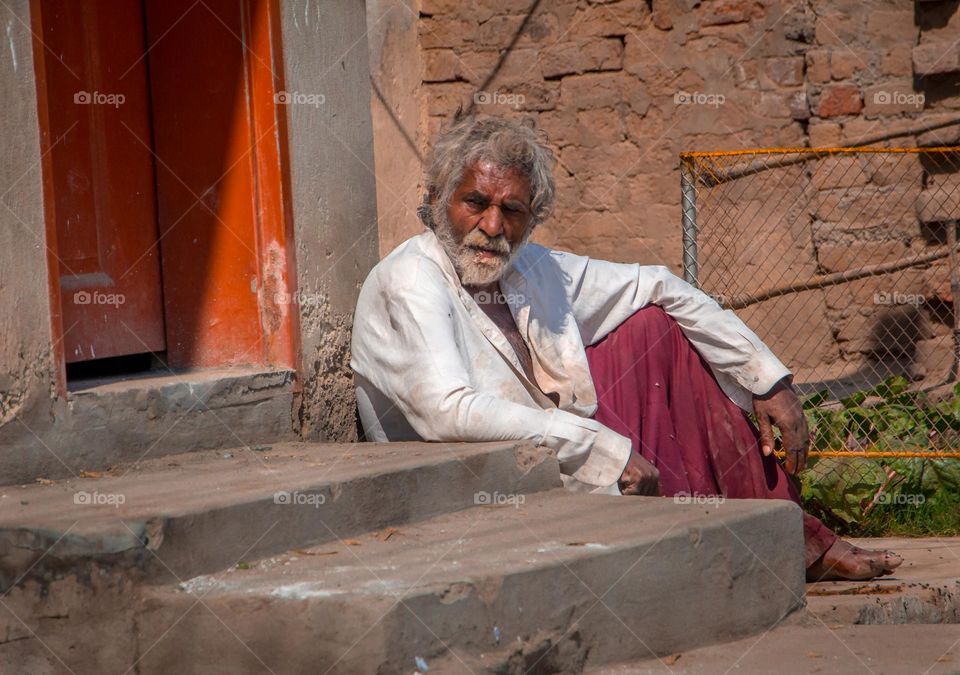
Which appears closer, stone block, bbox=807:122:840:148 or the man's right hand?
the man's right hand

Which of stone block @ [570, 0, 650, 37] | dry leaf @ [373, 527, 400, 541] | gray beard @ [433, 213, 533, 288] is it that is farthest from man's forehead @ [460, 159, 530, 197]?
stone block @ [570, 0, 650, 37]

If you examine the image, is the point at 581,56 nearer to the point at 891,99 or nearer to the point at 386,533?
the point at 891,99

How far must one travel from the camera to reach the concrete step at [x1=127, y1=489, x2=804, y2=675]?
267 cm

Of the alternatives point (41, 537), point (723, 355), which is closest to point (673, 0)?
point (723, 355)

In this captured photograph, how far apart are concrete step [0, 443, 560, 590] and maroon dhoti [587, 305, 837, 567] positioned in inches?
23.4

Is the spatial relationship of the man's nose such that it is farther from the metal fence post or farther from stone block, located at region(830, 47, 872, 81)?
stone block, located at region(830, 47, 872, 81)

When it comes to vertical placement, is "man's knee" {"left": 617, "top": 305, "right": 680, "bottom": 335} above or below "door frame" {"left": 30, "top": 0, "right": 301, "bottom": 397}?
below

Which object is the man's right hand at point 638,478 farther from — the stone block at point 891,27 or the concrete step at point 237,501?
the stone block at point 891,27

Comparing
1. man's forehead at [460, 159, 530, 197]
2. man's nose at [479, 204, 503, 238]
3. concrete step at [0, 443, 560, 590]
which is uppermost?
man's forehead at [460, 159, 530, 197]

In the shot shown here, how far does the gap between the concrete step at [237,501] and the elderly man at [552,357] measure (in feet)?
0.51

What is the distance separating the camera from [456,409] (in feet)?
12.0

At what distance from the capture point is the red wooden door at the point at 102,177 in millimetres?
3814

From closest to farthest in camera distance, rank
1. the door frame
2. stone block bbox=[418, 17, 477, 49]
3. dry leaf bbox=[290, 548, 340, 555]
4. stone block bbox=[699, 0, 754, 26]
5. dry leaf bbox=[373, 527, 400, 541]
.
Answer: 1. dry leaf bbox=[290, 548, 340, 555]
2. dry leaf bbox=[373, 527, 400, 541]
3. the door frame
4. stone block bbox=[699, 0, 754, 26]
5. stone block bbox=[418, 17, 477, 49]

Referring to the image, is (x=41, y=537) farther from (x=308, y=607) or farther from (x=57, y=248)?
(x=57, y=248)
